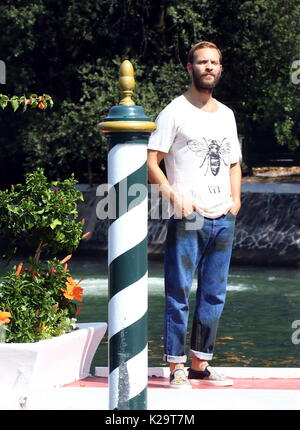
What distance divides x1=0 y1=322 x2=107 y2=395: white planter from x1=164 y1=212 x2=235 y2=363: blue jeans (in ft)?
1.97

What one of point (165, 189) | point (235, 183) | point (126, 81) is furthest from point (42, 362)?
point (126, 81)

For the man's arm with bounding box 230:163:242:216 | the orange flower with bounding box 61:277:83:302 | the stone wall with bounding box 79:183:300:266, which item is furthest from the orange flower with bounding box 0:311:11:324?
the stone wall with bounding box 79:183:300:266

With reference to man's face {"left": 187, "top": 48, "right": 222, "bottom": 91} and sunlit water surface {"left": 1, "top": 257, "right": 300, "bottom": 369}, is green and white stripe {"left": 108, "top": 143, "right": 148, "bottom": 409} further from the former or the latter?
sunlit water surface {"left": 1, "top": 257, "right": 300, "bottom": 369}

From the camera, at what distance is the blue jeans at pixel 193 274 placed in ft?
24.7

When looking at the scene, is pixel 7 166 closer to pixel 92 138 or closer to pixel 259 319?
pixel 92 138

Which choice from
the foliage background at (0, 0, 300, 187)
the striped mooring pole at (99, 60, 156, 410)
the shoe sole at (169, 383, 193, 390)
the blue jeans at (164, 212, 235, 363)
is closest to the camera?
the striped mooring pole at (99, 60, 156, 410)

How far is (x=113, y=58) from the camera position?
30891mm

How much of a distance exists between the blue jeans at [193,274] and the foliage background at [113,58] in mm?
20673

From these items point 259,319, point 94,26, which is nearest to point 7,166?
point 94,26

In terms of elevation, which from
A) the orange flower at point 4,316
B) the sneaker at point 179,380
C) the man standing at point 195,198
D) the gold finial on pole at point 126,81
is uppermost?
the gold finial on pole at point 126,81

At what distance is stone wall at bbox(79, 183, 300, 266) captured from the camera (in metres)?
26.1

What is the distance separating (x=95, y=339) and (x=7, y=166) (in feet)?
84.3

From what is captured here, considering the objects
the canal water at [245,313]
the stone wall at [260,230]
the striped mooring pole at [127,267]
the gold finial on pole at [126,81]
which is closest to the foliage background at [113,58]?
the stone wall at [260,230]

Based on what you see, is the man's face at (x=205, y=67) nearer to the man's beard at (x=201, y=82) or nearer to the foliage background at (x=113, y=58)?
the man's beard at (x=201, y=82)
